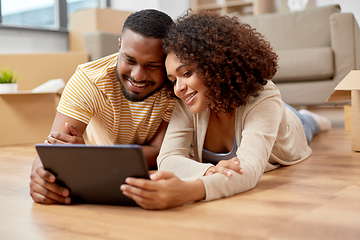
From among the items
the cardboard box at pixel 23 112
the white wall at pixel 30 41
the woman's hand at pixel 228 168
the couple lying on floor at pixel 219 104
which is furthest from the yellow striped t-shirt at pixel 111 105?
the white wall at pixel 30 41

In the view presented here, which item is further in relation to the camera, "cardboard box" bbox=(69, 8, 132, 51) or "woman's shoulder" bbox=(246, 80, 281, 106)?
"cardboard box" bbox=(69, 8, 132, 51)

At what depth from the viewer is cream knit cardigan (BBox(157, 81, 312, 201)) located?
101 centimetres

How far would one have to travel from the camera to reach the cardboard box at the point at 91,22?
12.5 feet

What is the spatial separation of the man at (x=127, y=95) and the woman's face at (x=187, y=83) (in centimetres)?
8

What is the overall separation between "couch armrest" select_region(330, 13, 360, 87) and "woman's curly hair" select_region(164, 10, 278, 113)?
69.4 inches

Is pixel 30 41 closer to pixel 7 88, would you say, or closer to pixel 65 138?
pixel 7 88

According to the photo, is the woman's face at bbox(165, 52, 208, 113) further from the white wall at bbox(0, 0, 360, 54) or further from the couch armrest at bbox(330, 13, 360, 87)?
the white wall at bbox(0, 0, 360, 54)

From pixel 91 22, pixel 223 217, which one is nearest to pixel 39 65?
pixel 91 22

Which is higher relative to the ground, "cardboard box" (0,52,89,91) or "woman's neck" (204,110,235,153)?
"cardboard box" (0,52,89,91)

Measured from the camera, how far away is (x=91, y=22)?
12.6 ft

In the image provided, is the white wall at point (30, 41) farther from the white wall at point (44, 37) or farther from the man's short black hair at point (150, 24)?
the man's short black hair at point (150, 24)

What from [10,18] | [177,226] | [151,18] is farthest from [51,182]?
[10,18]

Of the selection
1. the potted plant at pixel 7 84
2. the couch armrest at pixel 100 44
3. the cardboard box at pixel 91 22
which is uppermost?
the cardboard box at pixel 91 22

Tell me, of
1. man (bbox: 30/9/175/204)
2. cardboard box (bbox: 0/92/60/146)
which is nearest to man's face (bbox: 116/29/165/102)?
man (bbox: 30/9/175/204)
